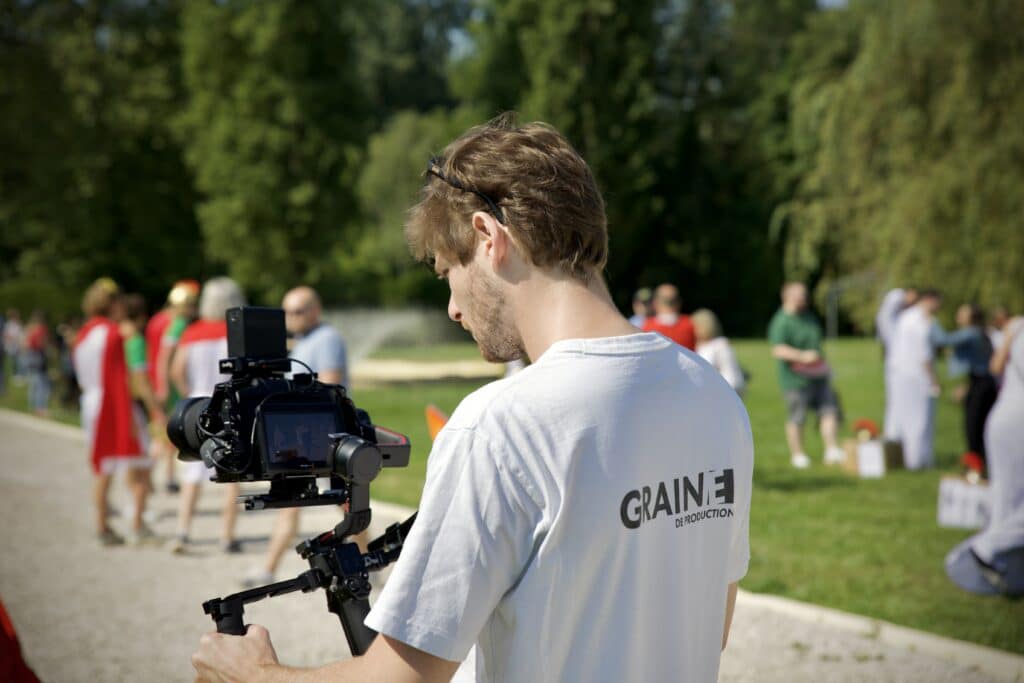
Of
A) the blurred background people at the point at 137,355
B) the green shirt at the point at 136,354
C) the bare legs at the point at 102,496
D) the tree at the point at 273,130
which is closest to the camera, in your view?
the bare legs at the point at 102,496

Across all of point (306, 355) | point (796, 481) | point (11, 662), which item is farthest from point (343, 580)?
point (796, 481)

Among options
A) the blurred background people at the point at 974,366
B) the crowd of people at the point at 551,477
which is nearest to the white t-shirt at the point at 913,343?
the blurred background people at the point at 974,366

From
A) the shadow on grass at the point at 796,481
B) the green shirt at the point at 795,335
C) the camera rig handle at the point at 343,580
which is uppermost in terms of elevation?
the camera rig handle at the point at 343,580

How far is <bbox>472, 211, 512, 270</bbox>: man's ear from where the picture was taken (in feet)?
5.64

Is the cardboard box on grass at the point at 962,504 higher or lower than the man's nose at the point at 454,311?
lower

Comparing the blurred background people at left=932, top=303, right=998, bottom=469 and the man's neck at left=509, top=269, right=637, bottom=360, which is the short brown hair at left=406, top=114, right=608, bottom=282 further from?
the blurred background people at left=932, top=303, right=998, bottom=469

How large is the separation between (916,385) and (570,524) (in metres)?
11.3

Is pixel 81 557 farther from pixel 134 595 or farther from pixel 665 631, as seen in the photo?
pixel 665 631

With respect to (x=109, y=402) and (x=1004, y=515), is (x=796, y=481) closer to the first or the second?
(x=1004, y=515)

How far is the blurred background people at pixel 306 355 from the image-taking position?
679 cm

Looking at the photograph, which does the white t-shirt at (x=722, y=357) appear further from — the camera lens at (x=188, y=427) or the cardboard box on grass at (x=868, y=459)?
the camera lens at (x=188, y=427)

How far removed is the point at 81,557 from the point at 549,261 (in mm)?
7624

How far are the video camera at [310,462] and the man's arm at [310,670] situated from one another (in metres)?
0.21

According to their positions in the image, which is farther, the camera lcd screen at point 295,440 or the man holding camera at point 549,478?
the camera lcd screen at point 295,440
